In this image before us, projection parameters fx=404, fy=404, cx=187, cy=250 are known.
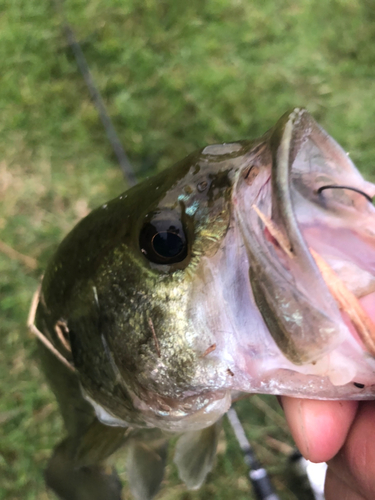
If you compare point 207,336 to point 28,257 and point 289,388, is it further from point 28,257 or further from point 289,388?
point 28,257

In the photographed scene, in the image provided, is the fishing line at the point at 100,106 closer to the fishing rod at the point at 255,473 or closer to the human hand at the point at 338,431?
the fishing rod at the point at 255,473

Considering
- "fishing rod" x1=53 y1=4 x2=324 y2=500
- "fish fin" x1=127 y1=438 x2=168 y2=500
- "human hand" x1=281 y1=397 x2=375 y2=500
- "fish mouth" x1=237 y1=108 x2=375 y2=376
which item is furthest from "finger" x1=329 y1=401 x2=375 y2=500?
"fishing rod" x1=53 y1=4 x2=324 y2=500

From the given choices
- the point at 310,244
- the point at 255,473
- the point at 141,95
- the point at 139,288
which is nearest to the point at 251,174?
the point at 310,244

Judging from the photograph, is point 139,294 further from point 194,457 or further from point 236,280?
point 194,457

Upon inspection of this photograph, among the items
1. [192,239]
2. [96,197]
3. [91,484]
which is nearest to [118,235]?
[192,239]

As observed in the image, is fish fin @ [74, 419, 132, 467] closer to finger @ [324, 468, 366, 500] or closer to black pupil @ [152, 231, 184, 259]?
finger @ [324, 468, 366, 500]

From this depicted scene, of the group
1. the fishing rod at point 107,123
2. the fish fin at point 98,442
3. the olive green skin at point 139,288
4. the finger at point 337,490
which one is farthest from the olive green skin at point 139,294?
the fishing rod at point 107,123
